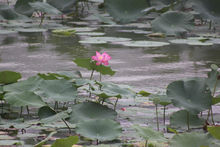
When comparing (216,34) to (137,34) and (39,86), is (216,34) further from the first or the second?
(39,86)

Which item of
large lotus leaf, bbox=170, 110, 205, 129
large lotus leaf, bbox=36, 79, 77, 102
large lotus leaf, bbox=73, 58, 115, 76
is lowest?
large lotus leaf, bbox=170, 110, 205, 129

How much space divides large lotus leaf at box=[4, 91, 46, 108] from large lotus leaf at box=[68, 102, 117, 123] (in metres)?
0.15

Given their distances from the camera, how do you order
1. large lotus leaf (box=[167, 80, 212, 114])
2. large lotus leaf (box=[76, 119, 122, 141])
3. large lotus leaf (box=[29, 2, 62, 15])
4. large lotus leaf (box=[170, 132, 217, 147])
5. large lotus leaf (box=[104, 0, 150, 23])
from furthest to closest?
large lotus leaf (box=[104, 0, 150, 23]) < large lotus leaf (box=[29, 2, 62, 15]) < large lotus leaf (box=[167, 80, 212, 114]) < large lotus leaf (box=[76, 119, 122, 141]) < large lotus leaf (box=[170, 132, 217, 147])

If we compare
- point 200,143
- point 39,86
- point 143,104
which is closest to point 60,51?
point 143,104

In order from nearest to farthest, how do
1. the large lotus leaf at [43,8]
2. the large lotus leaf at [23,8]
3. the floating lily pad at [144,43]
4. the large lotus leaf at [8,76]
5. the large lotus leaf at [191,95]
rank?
1. the large lotus leaf at [191,95]
2. the large lotus leaf at [8,76]
3. the floating lily pad at [144,43]
4. the large lotus leaf at [43,8]
5. the large lotus leaf at [23,8]

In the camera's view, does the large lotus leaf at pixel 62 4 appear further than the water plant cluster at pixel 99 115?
Yes

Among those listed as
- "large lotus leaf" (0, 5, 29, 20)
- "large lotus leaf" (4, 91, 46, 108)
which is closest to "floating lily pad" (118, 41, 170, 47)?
"large lotus leaf" (0, 5, 29, 20)

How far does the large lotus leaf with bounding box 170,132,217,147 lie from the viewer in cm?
190

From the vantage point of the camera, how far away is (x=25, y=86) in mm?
2516

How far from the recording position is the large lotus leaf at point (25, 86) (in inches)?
97.9

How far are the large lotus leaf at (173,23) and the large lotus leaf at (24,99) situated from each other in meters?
3.22

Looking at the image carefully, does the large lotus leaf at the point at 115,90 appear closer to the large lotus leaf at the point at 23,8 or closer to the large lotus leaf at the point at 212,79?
the large lotus leaf at the point at 212,79

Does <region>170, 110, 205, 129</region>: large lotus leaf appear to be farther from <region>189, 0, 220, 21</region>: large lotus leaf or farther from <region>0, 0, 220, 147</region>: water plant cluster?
<region>189, 0, 220, 21</region>: large lotus leaf

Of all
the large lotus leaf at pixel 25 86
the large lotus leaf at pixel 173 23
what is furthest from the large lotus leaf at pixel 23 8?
the large lotus leaf at pixel 25 86
